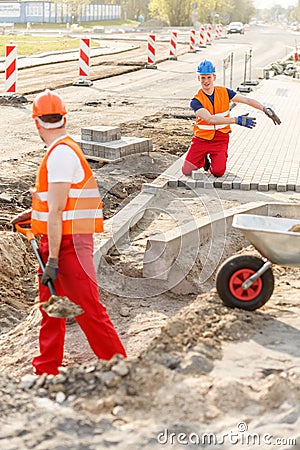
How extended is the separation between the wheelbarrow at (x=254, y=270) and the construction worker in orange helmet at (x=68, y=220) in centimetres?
90

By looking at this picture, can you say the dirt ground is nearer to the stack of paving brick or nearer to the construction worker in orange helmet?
the construction worker in orange helmet

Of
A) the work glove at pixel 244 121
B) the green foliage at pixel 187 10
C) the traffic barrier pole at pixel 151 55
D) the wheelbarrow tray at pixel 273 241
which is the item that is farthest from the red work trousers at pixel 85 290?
the green foliage at pixel 187 10

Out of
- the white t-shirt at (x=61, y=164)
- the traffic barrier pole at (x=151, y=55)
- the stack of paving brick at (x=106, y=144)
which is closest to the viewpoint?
the white t-shirt at (x=61, y=164)

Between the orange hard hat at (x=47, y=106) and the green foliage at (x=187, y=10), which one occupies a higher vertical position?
the orange hard hat at (x=47, y=106)

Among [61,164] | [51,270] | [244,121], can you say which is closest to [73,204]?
[61,164]

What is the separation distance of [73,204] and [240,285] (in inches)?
52.9

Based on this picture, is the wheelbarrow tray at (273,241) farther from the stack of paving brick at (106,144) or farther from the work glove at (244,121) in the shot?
the stack of paving brick at (106,144)

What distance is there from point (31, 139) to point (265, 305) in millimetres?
8456

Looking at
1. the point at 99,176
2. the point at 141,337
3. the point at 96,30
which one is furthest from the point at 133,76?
the point at 96,30

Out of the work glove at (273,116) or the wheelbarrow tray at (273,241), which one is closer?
the wheelbarrow tray at (273,241)

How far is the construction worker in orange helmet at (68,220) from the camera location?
5449 millimetres

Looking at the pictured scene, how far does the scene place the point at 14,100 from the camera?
18578 millimetres

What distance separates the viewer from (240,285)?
5.95 metres

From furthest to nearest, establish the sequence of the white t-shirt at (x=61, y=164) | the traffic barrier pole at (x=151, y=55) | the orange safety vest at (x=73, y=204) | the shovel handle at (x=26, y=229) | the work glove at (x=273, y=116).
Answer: the traffic barrier pole at (x=151, y=55) < the work glove at (x=273, y=116) < the shovel handle at (x=26, y=229) < the orange safety vest at (x=73, y=204) < the white t-shirt at (x=61, y=164)
